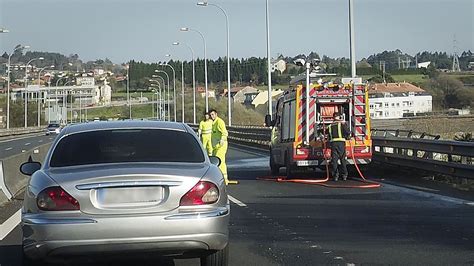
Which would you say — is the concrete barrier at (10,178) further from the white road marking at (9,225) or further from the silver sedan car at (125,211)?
the silver sedan car at (125,211)

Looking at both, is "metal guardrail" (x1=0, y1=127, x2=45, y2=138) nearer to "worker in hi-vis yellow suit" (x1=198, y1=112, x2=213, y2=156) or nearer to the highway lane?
the highway lane

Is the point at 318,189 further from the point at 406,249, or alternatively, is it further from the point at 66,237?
the point at 66,237

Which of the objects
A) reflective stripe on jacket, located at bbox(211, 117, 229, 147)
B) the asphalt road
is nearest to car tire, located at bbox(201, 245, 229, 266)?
the asphalt road

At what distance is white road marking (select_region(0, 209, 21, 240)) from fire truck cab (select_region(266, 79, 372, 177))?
25.6ft

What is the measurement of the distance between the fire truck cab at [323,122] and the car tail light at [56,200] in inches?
475

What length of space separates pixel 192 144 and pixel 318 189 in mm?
8751

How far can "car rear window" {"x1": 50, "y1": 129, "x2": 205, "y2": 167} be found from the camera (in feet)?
23.1

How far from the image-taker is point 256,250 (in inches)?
335

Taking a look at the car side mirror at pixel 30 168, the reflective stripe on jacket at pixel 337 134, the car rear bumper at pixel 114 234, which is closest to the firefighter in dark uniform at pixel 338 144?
the reflective stripe on jacket at pixel 337 134

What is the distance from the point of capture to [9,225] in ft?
36.8

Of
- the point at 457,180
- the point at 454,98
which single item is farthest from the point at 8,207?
the point at 454,98

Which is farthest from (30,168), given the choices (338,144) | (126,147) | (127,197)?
(338,144)

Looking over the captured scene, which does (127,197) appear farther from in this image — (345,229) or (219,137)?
(219,137)

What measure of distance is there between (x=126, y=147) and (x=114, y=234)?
1.26 m
